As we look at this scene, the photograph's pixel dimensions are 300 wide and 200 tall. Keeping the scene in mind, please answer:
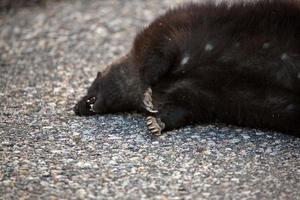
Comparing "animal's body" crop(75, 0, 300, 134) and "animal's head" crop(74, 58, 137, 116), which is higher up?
"animal's body" crop(75, 0, 300, 134)

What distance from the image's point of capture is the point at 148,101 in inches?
197

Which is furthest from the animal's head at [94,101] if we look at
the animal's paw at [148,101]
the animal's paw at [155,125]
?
the animal's paw at [155,125]

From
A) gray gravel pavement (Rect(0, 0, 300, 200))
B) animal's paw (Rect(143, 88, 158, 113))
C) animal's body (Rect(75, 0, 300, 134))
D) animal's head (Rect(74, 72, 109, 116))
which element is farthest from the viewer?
animal's head (Rect(74, 72, 109, 116))

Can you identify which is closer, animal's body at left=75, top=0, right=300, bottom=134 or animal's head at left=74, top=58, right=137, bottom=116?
animal's body at left=75, top=0, right=300, bottom=134

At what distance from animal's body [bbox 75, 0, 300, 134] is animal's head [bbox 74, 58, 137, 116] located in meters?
0.18

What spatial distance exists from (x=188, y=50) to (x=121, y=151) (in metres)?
0.88

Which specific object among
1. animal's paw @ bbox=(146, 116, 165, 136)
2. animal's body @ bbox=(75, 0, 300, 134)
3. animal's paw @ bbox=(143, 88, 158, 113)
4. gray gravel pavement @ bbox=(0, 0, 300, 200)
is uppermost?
animal's body @ bbox=(75, 0, 300, 134)

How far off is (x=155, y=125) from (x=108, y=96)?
72 cm

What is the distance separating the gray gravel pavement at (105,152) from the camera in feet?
13.0

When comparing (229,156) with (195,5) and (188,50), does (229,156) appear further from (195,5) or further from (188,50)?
(195,5)

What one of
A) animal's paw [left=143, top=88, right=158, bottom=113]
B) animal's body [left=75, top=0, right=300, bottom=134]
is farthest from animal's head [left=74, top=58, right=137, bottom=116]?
animal's paw [left=143, top=88, right=158, bottom=113]

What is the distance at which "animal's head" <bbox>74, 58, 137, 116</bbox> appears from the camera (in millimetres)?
5371

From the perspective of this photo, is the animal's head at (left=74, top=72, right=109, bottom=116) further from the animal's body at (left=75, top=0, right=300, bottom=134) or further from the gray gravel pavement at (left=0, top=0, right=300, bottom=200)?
the animal's body at (left=75, top=0, right=300, bottom=134)

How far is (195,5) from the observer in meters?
5.11
